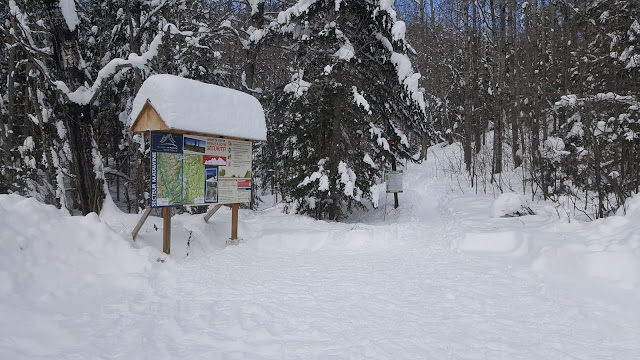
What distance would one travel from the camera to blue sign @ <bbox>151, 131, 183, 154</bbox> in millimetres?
Result: 5941

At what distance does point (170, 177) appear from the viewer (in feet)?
20.1

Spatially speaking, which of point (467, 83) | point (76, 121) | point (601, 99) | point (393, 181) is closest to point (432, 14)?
point (467, 83)

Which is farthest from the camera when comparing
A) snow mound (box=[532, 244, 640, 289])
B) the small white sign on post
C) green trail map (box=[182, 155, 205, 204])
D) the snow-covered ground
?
the small white sign on post

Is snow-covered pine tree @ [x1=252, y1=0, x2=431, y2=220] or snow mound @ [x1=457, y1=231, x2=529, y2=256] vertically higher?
snow-covered pine tree @ [x1=252, y1=0, x2=431, y2=220]

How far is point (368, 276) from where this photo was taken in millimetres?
5328

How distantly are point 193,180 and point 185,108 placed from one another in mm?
1261

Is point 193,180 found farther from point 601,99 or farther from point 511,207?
point 601,99

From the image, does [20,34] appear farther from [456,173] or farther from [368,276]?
[456,173]

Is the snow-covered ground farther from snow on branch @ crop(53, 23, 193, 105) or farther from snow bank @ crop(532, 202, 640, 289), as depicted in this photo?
snow on branch @ crop(53, 23, 193, 105)

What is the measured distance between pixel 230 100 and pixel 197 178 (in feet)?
5.08

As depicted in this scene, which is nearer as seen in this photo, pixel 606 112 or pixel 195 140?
pixel 195 140

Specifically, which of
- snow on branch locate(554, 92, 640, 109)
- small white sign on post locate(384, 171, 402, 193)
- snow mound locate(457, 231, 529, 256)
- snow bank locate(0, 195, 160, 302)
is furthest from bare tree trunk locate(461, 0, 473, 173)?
snow bank locate(0, 195, 160, 302)

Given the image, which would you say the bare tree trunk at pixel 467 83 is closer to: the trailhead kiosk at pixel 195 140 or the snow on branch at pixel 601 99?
the snow on branch at pixel 601 99

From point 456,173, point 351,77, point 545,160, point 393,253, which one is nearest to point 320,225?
point 393,253
